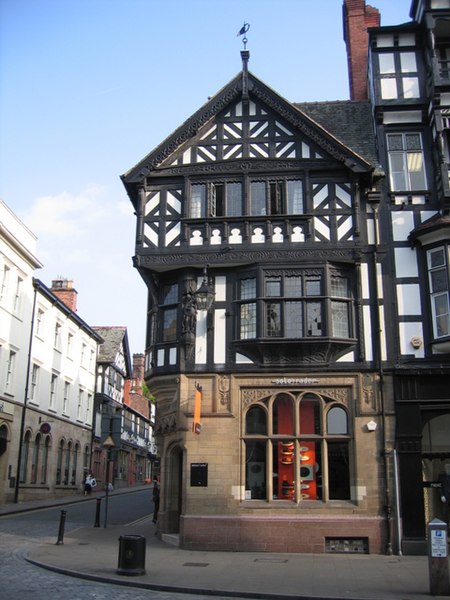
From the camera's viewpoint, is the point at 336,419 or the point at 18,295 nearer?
the point at 336,419

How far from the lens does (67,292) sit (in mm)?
44969

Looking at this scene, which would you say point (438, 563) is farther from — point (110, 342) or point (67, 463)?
point (110, 342)

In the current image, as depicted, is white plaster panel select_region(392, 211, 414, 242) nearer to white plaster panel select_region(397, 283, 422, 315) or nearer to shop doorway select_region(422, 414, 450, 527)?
white plaster panel select_region(397, 283, 422, 315)

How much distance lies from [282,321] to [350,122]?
787 cm

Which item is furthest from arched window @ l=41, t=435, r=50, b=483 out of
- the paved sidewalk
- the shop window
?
the shop window

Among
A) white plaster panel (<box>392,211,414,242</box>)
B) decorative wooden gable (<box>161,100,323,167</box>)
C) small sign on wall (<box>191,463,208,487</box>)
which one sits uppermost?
decorative wooden gable (<box>161,100,323,167</box>)

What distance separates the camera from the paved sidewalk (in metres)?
11.1

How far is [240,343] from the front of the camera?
17.8 meters

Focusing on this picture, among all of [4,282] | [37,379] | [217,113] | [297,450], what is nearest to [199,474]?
[297,450]

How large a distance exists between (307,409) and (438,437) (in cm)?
372

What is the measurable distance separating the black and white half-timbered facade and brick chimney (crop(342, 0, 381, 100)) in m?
3.91

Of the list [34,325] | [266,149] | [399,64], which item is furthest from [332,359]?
[34,325]

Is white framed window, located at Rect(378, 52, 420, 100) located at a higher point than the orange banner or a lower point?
A: higher

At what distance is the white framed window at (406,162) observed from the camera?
18.7m
